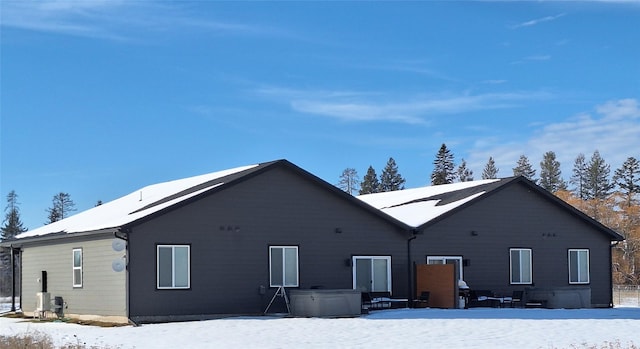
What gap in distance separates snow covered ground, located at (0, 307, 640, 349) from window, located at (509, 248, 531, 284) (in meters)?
5.18

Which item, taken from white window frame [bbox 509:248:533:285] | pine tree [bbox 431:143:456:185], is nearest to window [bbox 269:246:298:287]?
white window frame [bbox 509:248:533:285]

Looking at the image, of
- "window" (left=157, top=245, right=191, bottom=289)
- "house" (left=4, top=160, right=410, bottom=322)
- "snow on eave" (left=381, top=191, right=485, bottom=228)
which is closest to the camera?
"house" (left=4, top=160, right=410, bottom=322)

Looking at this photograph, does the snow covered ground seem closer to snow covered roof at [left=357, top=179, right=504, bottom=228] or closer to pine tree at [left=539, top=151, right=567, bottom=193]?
snow covered roof at [left=357, top=179, right=504, bottom=228]

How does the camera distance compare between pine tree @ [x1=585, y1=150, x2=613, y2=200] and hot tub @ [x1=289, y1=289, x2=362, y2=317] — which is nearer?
hot tub @ [x1=289, y1=289, x2=362, y2=317]

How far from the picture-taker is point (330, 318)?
25.1m

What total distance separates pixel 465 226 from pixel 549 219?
11.9ft

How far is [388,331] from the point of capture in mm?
21344

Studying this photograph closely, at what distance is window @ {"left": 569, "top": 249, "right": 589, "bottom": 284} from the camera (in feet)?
110

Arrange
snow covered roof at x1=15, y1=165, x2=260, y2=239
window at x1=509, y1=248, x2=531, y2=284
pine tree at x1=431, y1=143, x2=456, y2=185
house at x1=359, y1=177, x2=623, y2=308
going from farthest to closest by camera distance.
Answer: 1. pine tree at x1=431, y1=143, x2=456, y2=185
2. window at x1=509, y1=248, x2=531, y2=284
3. house at x1=359, y1=177, x2=623, y2=308
4. snow covered roof at x1=15, y1=165, x2=260, y2=239

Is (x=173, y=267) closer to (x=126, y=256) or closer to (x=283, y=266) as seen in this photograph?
(x=126, y=256)

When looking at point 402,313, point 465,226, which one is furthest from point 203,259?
point 465,226

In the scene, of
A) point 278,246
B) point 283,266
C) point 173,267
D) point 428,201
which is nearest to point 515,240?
point 428,201

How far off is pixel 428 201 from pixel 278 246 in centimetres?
806

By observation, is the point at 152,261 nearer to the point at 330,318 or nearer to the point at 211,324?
the point at 211,324
